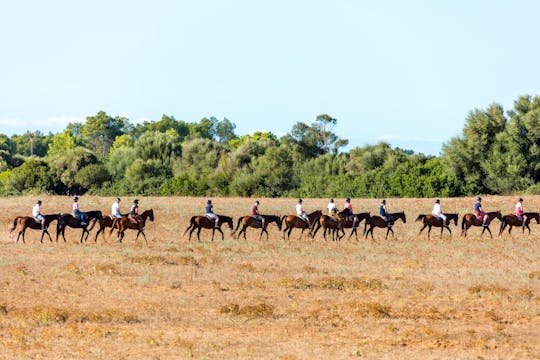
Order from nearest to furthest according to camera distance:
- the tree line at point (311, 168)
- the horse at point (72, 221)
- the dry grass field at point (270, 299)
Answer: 1. the dry grass field at point (270, 299)
2. the horse at point (72, 221)
3. the tree line at point (311, 168)

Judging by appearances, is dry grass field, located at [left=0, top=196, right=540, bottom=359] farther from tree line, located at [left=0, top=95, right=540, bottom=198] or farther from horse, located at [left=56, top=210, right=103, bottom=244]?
tree line, located at [left=0, top=95, right=540, bottom=198]

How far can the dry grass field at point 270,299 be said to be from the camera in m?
18.7

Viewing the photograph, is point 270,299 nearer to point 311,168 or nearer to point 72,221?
point 72,221

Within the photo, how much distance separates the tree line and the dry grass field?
37.5 meters

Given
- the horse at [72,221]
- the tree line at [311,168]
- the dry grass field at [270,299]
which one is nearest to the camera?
the dry grass field at [270,299]

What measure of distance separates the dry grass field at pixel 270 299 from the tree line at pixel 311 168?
37502 mm

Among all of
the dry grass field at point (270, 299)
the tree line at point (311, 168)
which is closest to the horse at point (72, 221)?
the dry grass field at point (270, 299)

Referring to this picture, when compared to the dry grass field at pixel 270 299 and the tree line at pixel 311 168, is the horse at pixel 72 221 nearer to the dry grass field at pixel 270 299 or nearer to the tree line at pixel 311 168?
the dry grass field at pixel 270 299

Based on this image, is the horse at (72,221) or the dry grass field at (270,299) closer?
the dry grass field at (270,299)

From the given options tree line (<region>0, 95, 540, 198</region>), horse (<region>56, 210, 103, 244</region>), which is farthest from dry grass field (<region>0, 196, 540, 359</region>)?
tree line (<region>0, 95, 540, 198</region>)

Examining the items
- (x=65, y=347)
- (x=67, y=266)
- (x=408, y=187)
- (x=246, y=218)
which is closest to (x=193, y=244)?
(x=246, y=218)

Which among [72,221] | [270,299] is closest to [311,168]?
[72,221]

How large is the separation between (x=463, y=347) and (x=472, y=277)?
492 inches

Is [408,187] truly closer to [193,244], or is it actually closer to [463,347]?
[193,244]
